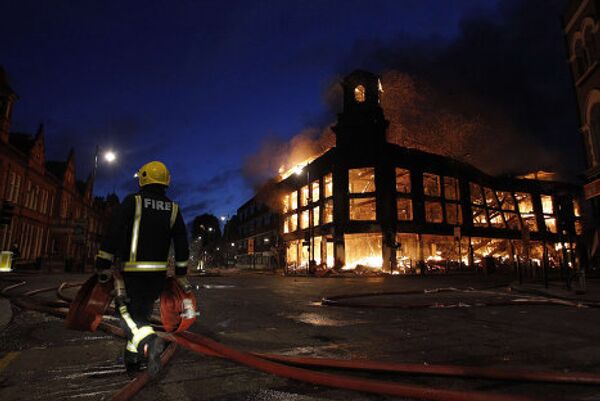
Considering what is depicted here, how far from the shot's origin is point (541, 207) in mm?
47281

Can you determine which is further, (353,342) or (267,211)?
(267,211)

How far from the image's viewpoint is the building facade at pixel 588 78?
1353cm

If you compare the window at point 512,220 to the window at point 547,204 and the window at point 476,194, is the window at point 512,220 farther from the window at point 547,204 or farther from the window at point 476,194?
the window at point 547,204

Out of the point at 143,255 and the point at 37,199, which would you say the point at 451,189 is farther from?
the point at 37,199

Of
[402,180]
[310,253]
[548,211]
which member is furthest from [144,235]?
[548,211]

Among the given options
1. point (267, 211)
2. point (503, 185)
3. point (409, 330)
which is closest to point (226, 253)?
point (267, 211)

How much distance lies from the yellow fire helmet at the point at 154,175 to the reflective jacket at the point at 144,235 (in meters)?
0.06

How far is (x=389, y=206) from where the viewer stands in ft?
114

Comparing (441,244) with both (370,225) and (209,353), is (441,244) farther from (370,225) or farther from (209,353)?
(209,353)

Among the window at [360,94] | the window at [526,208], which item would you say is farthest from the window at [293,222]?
the window at [526,208]

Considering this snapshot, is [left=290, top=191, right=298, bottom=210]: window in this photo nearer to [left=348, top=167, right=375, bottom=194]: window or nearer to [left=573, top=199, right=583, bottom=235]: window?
[left=348, top=167, right=375, bottom=194]: window

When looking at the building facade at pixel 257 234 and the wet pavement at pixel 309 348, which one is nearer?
the wet pavement at pixel 309 348

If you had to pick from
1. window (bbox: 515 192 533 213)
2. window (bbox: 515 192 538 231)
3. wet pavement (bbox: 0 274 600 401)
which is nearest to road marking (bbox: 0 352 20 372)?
wet pavement (bbox: 0 274 600 401)

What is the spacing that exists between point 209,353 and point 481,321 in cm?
456
